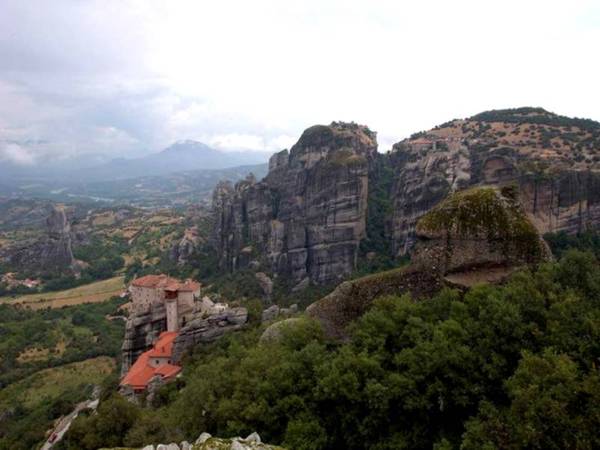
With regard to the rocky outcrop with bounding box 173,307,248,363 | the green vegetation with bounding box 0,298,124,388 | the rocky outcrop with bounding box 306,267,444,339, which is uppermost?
the rocky outcrop with bounding box 306,267,444,339

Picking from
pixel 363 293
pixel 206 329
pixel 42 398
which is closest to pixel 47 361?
pixel 42 398

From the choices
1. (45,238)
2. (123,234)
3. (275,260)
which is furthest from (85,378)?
(123,234)

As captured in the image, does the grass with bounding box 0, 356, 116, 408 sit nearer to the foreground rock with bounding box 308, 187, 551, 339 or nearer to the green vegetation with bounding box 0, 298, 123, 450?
the green vegetation with bounding box 0, 298, 123, 450

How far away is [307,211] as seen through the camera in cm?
7862

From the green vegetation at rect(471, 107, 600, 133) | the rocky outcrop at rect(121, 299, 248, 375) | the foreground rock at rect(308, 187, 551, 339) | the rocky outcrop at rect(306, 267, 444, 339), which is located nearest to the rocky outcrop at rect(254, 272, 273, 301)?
the rocky outcrop at rect(121, 299, 248, 375)

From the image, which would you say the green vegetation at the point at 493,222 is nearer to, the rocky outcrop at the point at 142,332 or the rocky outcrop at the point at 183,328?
the rocky outcrop at the point at 183,328

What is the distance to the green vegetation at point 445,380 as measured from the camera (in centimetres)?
969

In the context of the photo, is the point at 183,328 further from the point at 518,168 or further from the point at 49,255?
the point at 49,255

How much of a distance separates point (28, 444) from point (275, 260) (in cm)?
4966

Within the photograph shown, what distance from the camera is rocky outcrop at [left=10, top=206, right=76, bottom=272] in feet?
383

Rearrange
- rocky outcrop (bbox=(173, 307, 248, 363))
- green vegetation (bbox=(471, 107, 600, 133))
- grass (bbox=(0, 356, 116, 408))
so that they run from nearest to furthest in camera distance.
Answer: rocky outcrop (bbox=(173, 307, 248, 363))
grass (bbox=(0, 356, 116, 408))
green vegetation (bbox=(471, 107, 600, 133))

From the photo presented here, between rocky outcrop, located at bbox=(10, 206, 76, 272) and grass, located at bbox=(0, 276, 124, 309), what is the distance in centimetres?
1452

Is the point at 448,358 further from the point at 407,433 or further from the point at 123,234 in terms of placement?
the point at 123,234

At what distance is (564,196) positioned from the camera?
54.6m
